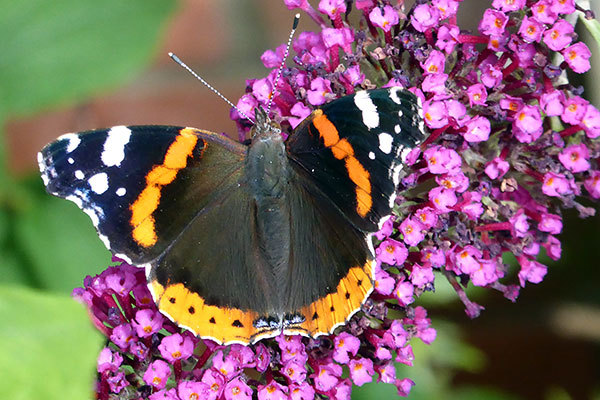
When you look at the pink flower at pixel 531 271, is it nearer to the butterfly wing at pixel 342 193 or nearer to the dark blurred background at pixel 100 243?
the butterfly wing at pixel 342 193

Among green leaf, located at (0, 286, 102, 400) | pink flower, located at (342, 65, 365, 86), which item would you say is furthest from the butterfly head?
green leaf, located at (0, 286, 102, 400)

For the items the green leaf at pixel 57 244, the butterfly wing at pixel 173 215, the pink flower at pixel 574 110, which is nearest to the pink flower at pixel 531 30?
the pink flower at pixel 574 110

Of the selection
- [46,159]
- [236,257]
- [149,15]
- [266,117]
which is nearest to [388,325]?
[236,257]

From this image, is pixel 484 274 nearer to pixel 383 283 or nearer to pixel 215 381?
pixel 383 283

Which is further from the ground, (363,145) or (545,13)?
(545,13)

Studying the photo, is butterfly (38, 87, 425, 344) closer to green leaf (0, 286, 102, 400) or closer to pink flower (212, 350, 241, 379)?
pink flower (212, 350, 241, 379)

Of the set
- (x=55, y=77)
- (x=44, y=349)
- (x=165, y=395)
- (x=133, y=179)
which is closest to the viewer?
(x=44, y=349)

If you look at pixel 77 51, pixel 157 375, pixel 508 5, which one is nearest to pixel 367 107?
pixel 508 5
